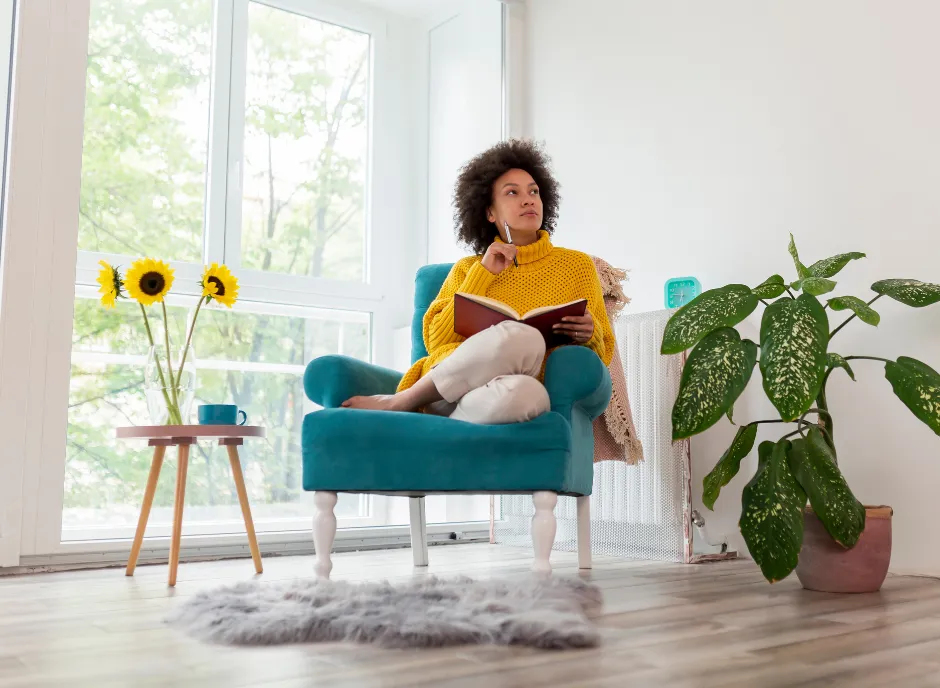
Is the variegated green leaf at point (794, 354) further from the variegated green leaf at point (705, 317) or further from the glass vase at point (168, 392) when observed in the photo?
the glass vase at point (168, 392)

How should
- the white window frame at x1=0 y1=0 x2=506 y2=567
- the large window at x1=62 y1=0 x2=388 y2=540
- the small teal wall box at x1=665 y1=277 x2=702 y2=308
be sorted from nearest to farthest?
the white window frame at x1=0 y1=0 x2=506 y2=567
the small teal wall box at x1=665 y1=277 x2=702 y2=308
the large window at x1=62 y1=0 x2=388 y2=540

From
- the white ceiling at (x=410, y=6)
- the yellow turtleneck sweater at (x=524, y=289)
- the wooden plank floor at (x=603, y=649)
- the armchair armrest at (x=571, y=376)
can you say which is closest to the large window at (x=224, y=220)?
the white ceiling at (x=410, y=6)

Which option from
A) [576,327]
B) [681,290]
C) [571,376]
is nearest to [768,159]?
[681,290]

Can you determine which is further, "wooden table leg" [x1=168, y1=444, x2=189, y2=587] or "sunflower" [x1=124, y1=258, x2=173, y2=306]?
"sunflower" [x1=124, y1=258, x2=173, y2=306]

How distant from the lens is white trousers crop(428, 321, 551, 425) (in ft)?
6.39

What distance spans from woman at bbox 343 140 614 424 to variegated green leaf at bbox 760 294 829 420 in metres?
0.43

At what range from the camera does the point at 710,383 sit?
2.06 metres

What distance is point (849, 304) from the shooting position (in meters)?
2.10

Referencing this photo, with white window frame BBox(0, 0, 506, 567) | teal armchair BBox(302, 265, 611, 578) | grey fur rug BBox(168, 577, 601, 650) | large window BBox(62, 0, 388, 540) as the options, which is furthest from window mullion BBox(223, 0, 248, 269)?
grey fur rug BBox(168, 577, 601, 650)

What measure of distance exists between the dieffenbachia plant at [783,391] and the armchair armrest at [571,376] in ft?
0.69

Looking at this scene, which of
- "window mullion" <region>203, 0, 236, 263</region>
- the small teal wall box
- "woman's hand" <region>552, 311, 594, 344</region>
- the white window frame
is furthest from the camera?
"window mullion" <region>203, 0, 236, 263</region>

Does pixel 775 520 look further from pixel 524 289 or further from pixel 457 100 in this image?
pixel 457 100

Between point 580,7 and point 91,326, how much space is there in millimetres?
2338

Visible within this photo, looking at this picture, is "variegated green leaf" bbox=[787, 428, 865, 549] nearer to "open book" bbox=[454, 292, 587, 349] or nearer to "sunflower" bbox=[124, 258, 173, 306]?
"open book" bbox=[454, 292, 587, 349]
